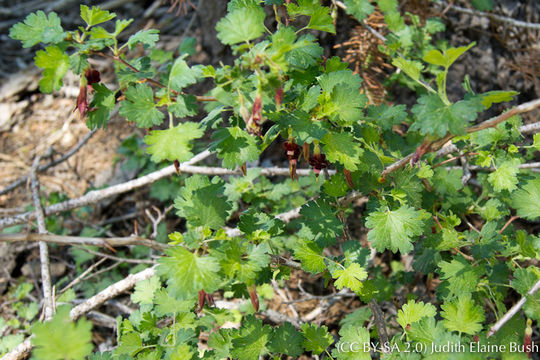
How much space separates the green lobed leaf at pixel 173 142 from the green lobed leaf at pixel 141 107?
58 millimetres

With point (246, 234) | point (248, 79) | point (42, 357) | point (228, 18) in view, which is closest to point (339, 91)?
point (248, 79)

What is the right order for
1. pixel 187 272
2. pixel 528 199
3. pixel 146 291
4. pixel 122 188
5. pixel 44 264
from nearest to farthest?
pixel 187 272, pixel 528 199, pixel 146 291, pixel 44 264, pixel 122 188

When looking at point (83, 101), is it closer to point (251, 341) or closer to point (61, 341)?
point (61, 341)

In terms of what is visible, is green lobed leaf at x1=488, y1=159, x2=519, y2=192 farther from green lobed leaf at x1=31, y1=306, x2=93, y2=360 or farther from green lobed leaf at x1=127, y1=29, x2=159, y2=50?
green lobed leaf at x1=31, y1=306, x2=93, y2=360

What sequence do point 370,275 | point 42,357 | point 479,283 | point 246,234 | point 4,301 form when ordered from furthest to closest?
point 4,301, point 370,275, point 479,283, point 246,234, point 42,357

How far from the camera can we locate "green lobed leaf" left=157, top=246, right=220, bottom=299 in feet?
3.77

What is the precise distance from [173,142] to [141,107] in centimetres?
18

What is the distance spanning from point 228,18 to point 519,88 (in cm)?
246

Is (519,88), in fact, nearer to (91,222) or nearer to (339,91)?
(339,91)

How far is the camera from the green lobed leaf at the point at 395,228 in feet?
4.89

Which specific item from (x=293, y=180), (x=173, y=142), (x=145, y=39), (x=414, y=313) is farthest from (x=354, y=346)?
(x=145, y=39)

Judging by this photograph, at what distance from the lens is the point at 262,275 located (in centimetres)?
150

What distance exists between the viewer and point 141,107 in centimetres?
136

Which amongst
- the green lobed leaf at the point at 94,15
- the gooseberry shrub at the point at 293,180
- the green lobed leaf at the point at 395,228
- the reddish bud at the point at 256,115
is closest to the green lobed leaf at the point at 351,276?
the gooseberry shrub at the point at 293,180
